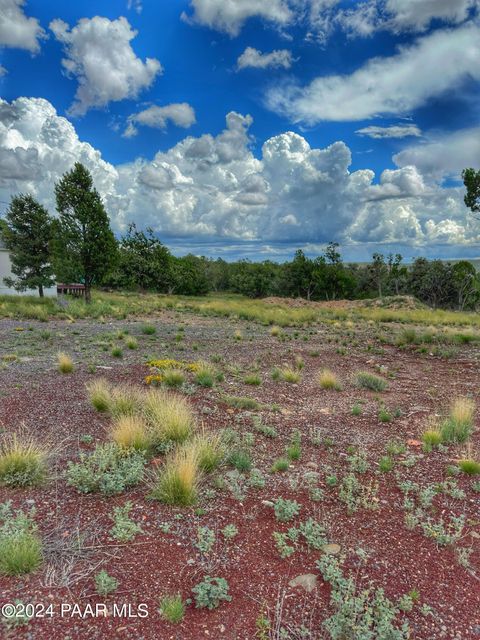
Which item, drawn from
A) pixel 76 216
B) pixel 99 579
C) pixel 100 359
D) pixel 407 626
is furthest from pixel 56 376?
pixel 76 216

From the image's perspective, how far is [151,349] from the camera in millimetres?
12016

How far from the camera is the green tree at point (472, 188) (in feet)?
42.8

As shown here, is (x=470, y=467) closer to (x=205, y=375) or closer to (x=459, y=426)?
(x=459, y=426)

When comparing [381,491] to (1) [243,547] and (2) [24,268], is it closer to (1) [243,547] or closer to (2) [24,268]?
(1) [243,547]

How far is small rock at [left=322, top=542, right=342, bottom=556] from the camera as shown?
3.23 metres

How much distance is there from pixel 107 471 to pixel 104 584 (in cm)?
167

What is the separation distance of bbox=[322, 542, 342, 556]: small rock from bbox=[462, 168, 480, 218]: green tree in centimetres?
1358

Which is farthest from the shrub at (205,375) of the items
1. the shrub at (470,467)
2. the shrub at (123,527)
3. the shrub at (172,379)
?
the shrub at (470,467)

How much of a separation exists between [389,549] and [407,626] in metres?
0.83

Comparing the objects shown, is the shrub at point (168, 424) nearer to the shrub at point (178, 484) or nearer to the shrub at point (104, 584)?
the shrub at point (178, 484)

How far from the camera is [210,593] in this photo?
2674 mm

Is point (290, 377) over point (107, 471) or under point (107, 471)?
under

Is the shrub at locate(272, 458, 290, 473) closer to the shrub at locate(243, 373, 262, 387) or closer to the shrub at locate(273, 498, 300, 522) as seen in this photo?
the shrub at locate(273, 498, 300, 522)

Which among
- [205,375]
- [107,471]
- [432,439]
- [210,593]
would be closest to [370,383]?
[432,439]
